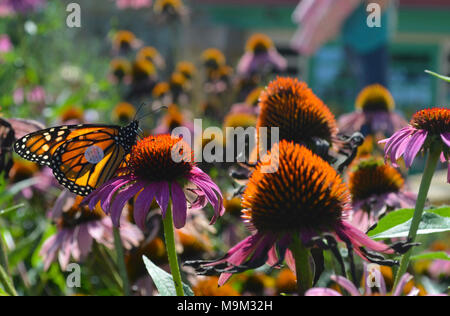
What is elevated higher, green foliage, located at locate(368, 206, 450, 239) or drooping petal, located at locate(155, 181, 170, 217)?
drooping petal, located at locate(155, 181, 170, 217)

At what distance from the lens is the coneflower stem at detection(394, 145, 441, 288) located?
73 centimetres

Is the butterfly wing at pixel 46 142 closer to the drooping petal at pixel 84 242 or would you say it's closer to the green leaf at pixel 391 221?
the drooping petal at pixel 84 242

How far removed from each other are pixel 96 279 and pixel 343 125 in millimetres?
1275

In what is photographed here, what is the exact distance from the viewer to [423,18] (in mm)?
8266

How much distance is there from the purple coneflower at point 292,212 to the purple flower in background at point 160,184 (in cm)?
12

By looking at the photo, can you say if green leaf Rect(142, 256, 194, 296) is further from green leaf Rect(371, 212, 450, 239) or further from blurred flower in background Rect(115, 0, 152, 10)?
blurred flower in background Rect(115, 0, 152, 10)

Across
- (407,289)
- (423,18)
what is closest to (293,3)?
(423,18)

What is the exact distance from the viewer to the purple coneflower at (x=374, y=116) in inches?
89.5

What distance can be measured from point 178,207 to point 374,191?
27.9 inches

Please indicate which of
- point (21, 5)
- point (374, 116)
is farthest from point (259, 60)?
point (21, 5)

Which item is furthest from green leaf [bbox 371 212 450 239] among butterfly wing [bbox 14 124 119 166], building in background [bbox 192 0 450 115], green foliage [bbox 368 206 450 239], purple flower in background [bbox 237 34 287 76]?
building in background [bbox 192 0 450 115]

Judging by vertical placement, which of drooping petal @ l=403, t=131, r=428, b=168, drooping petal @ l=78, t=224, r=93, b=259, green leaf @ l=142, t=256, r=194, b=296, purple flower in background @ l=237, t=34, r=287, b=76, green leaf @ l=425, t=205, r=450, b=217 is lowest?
drooping petal @ l=78, t=224, r=93, b=259

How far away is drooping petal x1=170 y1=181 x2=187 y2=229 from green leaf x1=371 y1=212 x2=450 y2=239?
0.98ft
